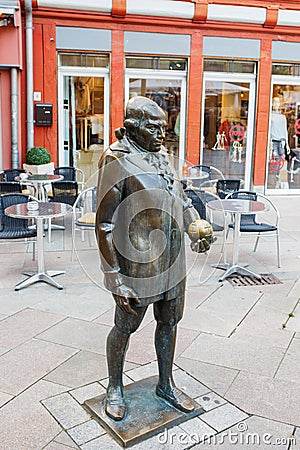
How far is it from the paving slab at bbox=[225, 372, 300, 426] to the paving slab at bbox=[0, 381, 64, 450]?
42.3 inches

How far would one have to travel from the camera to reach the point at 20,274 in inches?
219

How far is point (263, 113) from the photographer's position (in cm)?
1063

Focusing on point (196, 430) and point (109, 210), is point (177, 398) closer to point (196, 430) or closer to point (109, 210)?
point (196, 430)

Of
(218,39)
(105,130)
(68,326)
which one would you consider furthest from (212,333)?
(218,39)

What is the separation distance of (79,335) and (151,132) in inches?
81.1

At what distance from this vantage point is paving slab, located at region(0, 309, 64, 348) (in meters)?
3.95

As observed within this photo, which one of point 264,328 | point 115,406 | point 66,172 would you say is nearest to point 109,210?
point 115,406

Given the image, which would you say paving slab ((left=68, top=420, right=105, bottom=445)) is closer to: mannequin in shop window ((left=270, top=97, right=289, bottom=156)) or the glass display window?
the glass display window

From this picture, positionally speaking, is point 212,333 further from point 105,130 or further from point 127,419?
point 105,130

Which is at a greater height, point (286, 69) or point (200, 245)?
point (286, 69)

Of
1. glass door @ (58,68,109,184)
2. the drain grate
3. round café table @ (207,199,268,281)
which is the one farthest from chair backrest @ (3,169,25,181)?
the drain grate

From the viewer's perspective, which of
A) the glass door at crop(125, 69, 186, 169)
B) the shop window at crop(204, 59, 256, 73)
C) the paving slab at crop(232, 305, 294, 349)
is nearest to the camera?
the paving slab at crop(232, 305, 294, 349)

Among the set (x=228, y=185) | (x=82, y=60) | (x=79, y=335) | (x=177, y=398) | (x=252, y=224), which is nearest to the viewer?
(x=177, y=398)

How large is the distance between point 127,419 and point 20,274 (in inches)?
121
